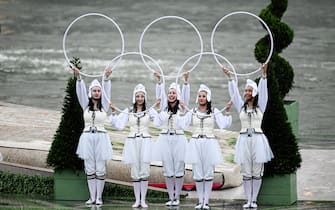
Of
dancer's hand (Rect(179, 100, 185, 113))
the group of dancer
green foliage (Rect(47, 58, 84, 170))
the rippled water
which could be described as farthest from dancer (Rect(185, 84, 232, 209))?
the rippled water

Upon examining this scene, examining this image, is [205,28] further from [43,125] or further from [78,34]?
[43,125]

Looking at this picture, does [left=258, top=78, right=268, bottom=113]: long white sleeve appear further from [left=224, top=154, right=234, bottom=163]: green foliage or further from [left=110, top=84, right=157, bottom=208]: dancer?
[left=224, top=154, right=234, bottom=163]: green foliage

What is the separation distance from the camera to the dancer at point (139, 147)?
2042cm

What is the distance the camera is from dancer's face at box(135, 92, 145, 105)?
67.2 ft

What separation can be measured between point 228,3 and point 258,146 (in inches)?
840

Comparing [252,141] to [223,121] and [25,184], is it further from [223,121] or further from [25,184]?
[25,184]

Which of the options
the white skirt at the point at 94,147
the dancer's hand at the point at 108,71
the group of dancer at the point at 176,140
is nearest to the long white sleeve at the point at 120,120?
the group of dancer at the point at 176,140

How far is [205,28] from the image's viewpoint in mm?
37562

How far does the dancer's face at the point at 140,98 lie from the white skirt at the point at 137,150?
1.70ft

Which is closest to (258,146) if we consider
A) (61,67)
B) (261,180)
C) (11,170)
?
(261,180)

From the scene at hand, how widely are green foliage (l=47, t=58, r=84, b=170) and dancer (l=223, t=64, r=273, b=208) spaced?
238 centimetres

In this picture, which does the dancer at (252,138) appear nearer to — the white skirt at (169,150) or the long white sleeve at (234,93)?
the long white sleeve at (234,93)

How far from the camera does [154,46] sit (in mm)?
35781

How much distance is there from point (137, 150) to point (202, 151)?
95 centimetres
